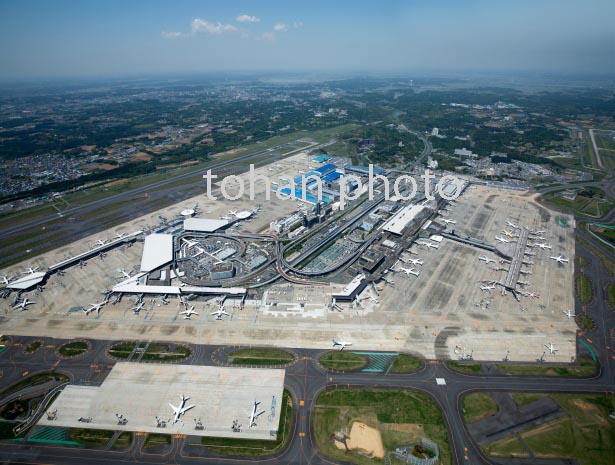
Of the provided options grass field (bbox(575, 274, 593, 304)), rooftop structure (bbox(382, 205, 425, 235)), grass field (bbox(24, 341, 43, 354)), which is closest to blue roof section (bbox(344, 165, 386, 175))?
rooftop structure (bbox(382, 205, 425, 235))

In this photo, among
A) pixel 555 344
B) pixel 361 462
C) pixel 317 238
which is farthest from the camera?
pixel 317 238

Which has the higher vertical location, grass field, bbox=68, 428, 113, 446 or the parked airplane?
the parked airplane

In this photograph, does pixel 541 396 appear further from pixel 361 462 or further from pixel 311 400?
pixel 311 400

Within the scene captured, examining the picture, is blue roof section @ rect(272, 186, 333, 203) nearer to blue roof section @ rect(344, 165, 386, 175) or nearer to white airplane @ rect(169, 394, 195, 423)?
blue roof section @ rect(344, 165, 386, 175)

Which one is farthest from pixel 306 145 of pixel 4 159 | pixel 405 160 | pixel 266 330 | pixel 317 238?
pixel 4 159

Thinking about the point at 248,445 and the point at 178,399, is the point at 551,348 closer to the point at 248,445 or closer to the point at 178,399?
the point at 248,445
